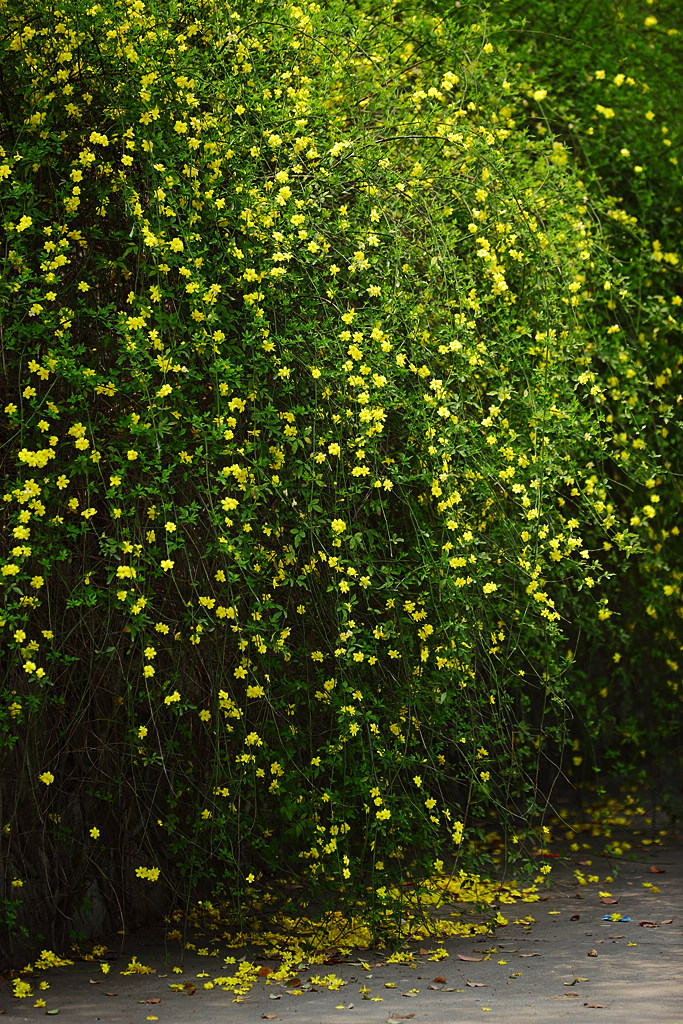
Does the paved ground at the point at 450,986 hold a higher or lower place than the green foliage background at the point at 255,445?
lower

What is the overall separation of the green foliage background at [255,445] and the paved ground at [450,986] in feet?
0.75

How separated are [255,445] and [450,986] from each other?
164 cm

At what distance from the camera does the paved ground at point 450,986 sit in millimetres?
3318

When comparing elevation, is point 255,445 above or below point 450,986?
above

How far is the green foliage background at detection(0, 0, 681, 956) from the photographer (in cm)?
327

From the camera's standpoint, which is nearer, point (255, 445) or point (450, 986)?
point (255, 445)

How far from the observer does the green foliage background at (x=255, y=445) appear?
327 centimetres

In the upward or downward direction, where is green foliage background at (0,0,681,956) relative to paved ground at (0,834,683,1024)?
upward

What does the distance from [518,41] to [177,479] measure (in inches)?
127

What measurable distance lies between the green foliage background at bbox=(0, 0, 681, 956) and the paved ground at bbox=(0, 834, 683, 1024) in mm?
228

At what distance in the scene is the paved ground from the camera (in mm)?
3318

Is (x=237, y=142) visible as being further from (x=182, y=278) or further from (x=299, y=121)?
(x=182, y=278)

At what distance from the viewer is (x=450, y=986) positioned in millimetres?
3541

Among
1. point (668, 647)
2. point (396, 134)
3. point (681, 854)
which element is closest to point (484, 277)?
point (396, 134)
